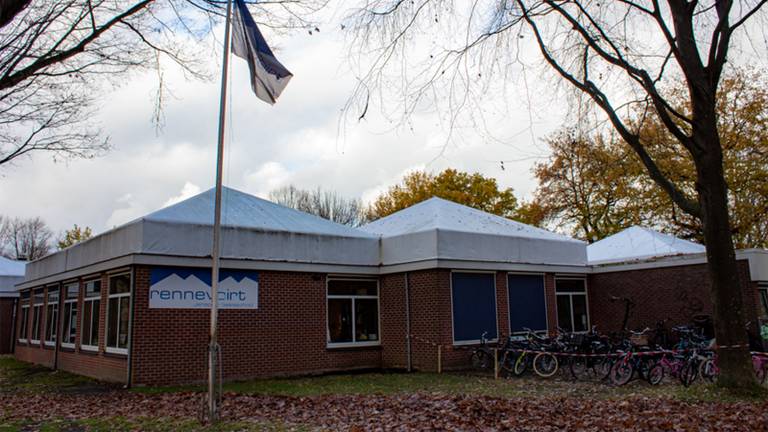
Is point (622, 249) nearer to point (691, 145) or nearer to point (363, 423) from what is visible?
point (691, 145)

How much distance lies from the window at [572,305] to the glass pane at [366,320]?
5.98 meters

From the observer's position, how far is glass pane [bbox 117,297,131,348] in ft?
49.8

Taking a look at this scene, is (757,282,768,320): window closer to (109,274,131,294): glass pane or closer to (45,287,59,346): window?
(109,274,131,294): glass pane

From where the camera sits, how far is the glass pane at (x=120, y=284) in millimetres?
15505

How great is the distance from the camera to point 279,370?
54.3 feet

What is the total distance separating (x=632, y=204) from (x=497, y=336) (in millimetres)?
18608

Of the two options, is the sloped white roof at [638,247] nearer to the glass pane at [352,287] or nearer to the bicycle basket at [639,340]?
the bicycle basket at [639,340]

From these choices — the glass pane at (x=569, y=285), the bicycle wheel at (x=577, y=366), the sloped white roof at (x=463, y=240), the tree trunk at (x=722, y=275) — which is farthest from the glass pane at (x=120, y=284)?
the glass pane at (x=569, y=285)

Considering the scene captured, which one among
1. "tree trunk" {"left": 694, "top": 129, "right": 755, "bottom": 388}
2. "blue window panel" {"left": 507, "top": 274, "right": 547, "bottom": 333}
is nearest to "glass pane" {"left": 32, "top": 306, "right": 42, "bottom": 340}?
"blue window panel" {"left": 507, "top": 274, "right": 547, "bottom": 333}

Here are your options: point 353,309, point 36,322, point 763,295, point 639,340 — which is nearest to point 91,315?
point 353,309

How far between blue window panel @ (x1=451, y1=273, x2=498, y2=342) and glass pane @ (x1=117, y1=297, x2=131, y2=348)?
827 cm

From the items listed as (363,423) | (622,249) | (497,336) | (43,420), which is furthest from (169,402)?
(622,249)

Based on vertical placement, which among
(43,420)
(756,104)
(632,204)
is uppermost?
(756,104)

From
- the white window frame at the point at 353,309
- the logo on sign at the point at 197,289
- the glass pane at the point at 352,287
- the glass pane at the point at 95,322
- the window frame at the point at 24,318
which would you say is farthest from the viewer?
the window frame at the point at 24,318
